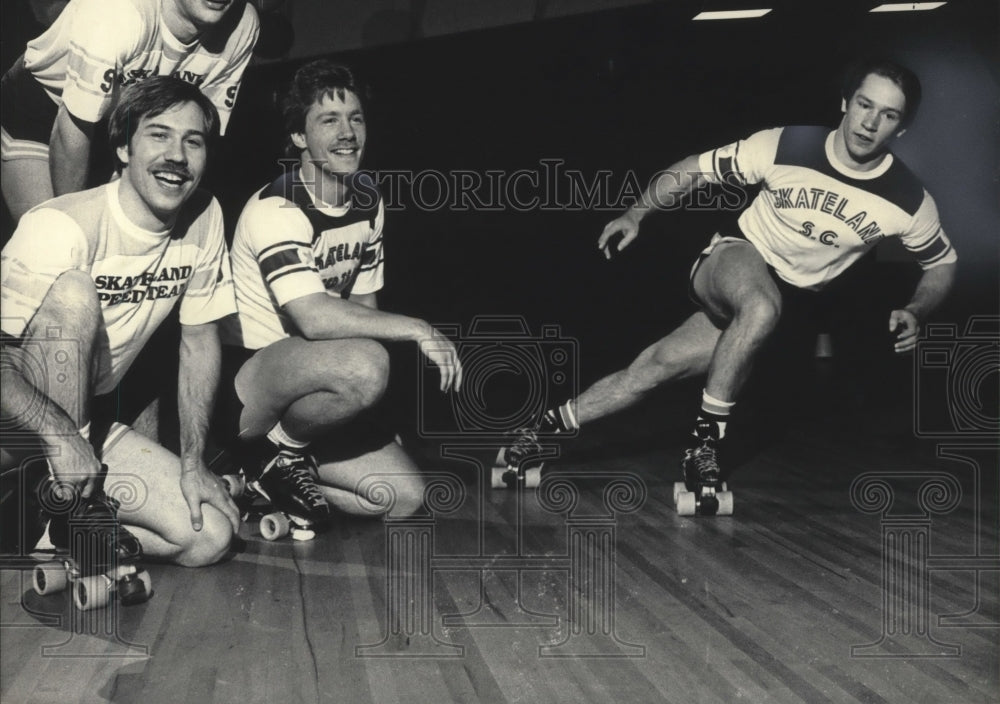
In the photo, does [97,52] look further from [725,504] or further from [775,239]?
[725,504]

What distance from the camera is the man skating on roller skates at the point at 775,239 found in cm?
302

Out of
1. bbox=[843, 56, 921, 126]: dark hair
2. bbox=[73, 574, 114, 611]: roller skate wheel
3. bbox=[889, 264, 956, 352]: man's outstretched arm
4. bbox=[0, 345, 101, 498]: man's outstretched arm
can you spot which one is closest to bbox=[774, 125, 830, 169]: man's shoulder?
bbox=[843, 56, 921, 126]: dark hair

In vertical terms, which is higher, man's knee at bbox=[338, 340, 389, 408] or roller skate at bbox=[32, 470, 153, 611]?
man's knee at bbox=[338, 340, 389, 408]

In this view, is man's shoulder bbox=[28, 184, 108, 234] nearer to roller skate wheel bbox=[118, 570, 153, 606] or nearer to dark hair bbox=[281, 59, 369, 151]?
dark hair bbox=[281, 59, 369, 151]

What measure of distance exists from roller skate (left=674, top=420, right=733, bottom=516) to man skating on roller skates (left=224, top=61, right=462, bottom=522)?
83 cm

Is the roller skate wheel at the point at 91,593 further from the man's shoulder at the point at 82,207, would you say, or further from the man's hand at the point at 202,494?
the man's shoulder at the point at 82,207

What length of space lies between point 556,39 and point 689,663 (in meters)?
1.76

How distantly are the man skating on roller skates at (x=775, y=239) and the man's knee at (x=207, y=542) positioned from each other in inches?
36.6

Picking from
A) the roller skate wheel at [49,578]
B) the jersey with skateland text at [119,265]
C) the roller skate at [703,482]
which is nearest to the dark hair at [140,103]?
the jersey with skateland text at [119,265]

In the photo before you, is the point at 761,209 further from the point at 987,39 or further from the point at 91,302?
the point at 91,302

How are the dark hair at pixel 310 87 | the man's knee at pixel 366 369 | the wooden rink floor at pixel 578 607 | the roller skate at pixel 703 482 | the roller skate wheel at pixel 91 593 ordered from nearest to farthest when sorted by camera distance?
the wooden rink floor at pixel 578 607 < the roller skate wheel at pixel 91 593 < the dark hair at pixel 310 87 < the man's knee at pixel 366 369 < the roller skate at pixel 703 482

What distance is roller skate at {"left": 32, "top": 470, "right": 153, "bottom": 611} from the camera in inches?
97.3

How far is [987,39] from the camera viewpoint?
306cm

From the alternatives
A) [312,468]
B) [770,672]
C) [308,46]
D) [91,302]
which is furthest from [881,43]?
[91,302]
